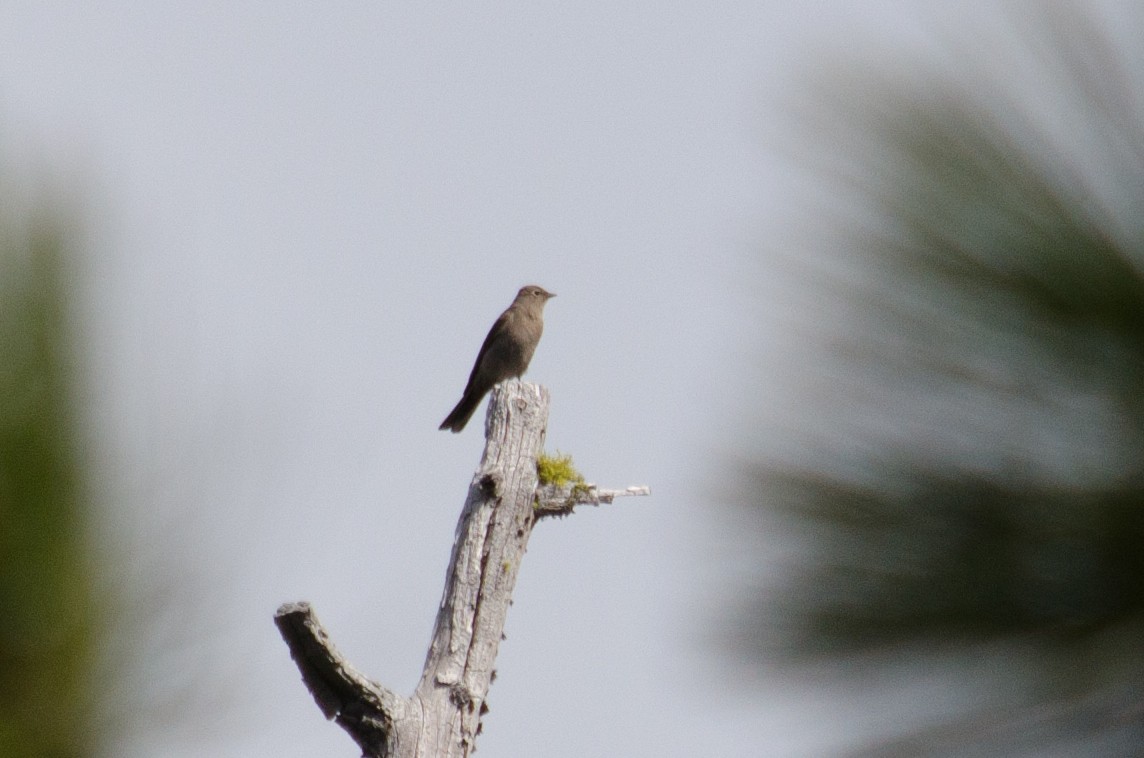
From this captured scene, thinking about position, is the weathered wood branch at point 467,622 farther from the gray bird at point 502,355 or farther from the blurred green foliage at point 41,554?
the gray bird at point 502,355

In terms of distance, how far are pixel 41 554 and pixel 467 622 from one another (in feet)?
4.76

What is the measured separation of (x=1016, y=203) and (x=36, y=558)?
1.81 metres

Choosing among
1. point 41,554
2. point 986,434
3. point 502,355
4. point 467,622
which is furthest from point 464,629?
point 502,355

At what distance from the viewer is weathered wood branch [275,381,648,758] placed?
10.2 ft

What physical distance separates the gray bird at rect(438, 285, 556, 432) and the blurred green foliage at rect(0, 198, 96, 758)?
6619 millimetres

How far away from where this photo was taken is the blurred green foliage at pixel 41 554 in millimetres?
2344

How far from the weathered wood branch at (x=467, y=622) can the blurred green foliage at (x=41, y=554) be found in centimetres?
63

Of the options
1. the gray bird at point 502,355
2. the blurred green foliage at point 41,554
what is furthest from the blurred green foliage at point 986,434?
the gray bird at point 502,355

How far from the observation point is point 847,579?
152 centimetres

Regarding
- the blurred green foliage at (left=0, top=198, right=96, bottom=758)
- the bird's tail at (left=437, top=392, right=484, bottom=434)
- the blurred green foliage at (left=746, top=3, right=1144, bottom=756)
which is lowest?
the blurred green foliage at (left=746, top=3, right=1144, bottom=756)

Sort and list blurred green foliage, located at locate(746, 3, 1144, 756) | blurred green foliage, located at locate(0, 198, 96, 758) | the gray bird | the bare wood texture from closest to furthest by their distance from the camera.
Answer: blurred green foliage, located at locate(746, 3, 1144, 756)
blurred green foliage, located at locate(0, 198, 96, 758)
the bare wood texture
the gray bird

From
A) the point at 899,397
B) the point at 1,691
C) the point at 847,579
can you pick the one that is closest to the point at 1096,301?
the point at 899,397

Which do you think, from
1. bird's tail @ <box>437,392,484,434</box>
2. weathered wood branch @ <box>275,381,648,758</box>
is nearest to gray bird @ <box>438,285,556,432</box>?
bird's tail @ <box>437,392,484,434</box>

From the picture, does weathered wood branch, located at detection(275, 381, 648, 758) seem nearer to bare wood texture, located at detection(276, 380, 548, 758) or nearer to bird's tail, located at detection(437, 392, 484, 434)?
bare wood texture, located at detection(276, 380, 548, 758)
